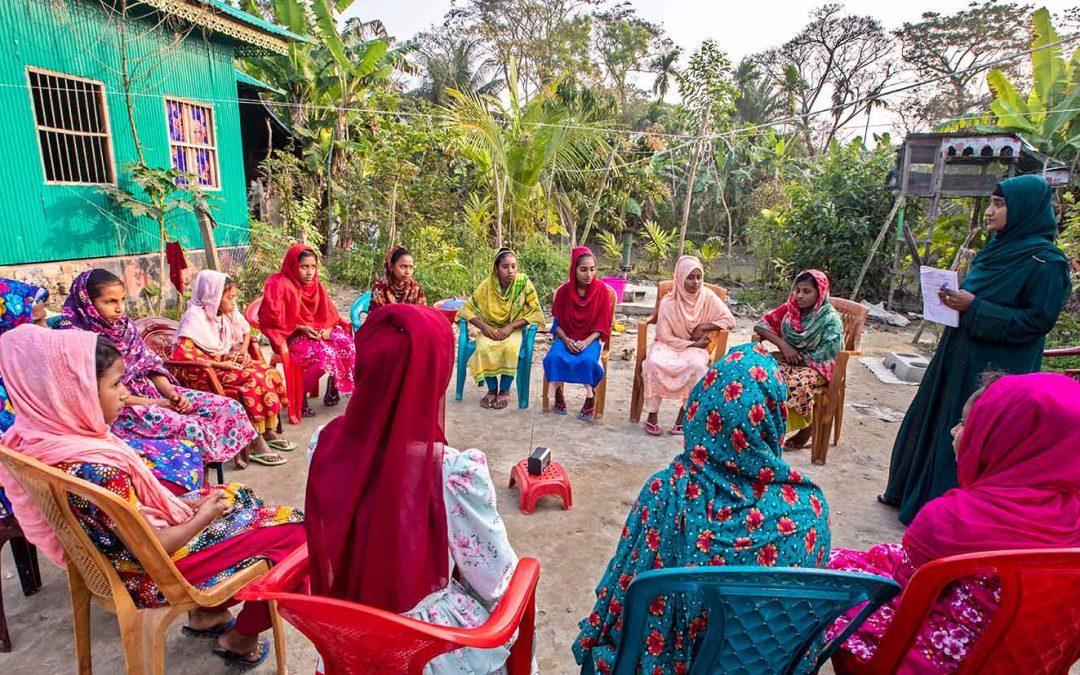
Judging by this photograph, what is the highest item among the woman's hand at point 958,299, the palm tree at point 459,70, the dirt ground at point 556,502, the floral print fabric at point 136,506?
the palm tree at point 459,70

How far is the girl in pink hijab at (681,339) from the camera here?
449 cm

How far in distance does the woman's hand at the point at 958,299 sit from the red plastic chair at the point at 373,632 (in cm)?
269

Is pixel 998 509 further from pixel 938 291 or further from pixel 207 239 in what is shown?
pixel 207 239

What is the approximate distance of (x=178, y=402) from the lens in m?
3.17

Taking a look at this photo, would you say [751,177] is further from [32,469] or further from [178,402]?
[32,469]

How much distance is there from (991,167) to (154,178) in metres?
11.1

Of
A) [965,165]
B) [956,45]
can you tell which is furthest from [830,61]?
[965,165]

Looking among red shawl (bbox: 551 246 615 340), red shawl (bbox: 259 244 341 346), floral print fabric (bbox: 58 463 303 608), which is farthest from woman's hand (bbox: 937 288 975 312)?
red shawl (bbox: 259 244 341 346)

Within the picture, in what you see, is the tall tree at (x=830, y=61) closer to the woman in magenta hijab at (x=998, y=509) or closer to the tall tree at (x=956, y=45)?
the tall tree at (x=956, y=45)

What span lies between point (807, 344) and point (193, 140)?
8236 millimetres

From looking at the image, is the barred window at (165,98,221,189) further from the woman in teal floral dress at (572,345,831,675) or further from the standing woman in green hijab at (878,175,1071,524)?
the standing woman in green hijab at (878,175,1071,524)

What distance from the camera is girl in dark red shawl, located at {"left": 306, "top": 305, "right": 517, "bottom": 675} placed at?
4.49ft

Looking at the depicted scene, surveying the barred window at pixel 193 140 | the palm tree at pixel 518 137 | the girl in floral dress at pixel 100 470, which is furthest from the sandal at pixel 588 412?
the barred window at pixel 193 140

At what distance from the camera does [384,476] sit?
137 cm
